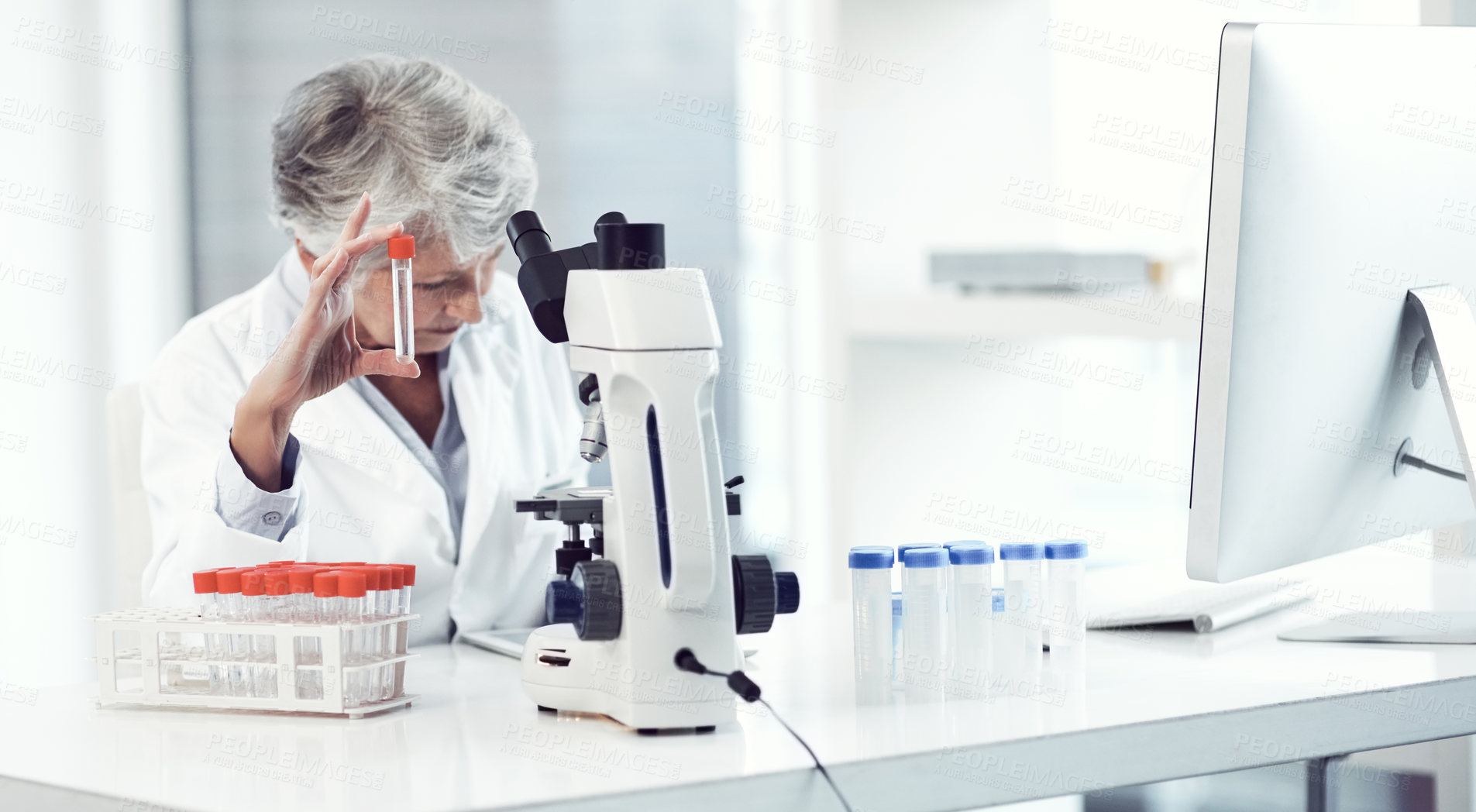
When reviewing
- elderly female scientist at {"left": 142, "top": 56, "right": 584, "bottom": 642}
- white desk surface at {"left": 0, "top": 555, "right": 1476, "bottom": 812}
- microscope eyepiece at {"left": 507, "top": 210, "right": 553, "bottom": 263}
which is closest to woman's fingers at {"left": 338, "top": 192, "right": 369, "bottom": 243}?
microscope eyepiece at {"left": 507, "top": 210, "right": 553, "bottom": 263}

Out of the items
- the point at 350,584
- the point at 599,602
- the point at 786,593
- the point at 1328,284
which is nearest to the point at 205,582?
the point at 350,584

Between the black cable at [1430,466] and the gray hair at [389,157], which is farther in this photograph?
the gray hair at [389,157]

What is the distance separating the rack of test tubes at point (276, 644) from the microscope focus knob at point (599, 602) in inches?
7.2

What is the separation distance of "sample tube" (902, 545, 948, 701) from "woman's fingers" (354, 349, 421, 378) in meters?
0.45

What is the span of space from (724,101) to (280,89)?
94 centimetres

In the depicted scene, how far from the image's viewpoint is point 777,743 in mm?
797

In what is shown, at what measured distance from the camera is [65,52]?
222 centimetres

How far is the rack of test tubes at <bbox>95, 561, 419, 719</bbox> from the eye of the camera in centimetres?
90

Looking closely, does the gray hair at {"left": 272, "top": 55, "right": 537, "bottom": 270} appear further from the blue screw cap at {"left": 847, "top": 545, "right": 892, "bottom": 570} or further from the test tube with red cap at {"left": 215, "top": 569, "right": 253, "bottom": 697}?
the blue screw cap at {"left": 847, "top": 545, "right": 892, "bottom": 570}

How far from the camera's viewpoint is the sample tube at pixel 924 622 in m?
0.89

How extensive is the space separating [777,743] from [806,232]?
2.03 metres

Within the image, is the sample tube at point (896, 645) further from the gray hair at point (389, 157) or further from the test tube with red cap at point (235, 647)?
the gray hair at point (389, 157)

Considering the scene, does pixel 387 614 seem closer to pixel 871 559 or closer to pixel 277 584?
pixel 277 584

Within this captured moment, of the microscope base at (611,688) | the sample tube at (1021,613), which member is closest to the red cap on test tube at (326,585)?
the microscope base at (611,688)
